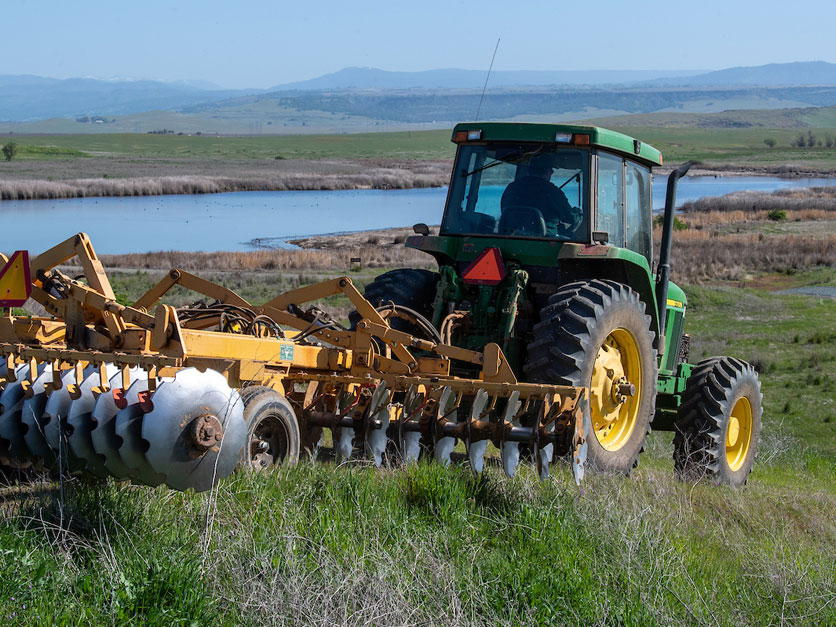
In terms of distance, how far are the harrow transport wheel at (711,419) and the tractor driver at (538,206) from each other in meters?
2.08

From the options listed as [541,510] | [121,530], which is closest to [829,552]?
[541,510]

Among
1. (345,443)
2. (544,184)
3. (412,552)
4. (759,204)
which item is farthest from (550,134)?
(759,204)

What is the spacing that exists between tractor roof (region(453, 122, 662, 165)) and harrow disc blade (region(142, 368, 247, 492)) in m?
3.41

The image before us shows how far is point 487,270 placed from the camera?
280 inches

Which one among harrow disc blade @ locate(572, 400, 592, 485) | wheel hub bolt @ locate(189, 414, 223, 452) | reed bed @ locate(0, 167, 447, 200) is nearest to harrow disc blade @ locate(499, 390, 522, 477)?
harrow disc blade @ locate(572, 400, 592, 485)

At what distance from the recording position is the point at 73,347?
5914 millimetres

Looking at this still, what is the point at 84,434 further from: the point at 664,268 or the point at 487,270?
the point at 664,268

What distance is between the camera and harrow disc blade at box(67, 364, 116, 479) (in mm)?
4895

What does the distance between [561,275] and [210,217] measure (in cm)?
4646

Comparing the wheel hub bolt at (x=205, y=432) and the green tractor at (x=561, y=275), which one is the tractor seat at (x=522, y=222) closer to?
the green tractor at (x=561, y=275)

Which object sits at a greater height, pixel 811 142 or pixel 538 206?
pixel 538 206

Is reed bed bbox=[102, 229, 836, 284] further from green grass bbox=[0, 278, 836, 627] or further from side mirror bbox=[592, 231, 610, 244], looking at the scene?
green grass bbox=[0, 278, 836, 627]

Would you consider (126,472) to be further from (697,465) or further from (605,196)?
(697,465)

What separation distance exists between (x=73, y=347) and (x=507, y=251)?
10.0ft
